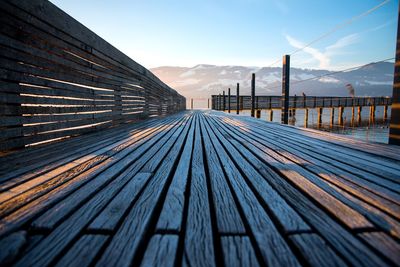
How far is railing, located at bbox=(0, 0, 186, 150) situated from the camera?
7.75 ft

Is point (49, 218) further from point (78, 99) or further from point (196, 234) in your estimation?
point (78, 99)

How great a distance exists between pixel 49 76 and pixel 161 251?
11.1ft

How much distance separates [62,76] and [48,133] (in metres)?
1.00

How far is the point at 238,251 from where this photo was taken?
2.53 feet

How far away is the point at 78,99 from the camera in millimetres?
3781

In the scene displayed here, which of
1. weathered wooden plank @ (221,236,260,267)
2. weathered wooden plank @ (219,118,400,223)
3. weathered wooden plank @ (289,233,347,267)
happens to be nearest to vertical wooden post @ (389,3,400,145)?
weathered wooden plank @ (219,118,400,223)

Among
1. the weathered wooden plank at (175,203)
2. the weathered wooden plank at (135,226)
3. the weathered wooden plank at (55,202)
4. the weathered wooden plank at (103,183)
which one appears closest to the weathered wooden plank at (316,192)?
the weathered wooden plank at (175,203)

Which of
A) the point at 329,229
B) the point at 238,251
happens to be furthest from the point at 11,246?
the point at 329,229

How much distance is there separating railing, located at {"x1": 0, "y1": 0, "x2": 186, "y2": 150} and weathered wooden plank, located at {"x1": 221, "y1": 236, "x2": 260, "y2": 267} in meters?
2.77

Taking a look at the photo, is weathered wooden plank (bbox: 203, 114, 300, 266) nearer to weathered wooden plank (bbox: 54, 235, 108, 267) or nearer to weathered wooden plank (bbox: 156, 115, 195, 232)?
weathered wooden plank (bbox: 156, 115, 195, 232)

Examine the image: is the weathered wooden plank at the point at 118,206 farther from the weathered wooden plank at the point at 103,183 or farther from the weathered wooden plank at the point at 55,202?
the weathered wooden plank at the point at 55,202

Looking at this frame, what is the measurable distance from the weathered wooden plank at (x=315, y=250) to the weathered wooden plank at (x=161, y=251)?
50 cm

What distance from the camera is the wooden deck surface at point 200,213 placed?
2.49 ft

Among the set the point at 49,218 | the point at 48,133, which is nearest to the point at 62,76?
the point at 48,133
